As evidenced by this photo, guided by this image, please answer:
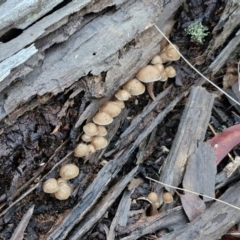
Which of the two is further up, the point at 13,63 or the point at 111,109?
the point at 13,63

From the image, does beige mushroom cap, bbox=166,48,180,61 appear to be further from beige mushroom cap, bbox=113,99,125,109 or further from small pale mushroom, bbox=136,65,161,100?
beige mushroom cap, bbox=113,99,125,109

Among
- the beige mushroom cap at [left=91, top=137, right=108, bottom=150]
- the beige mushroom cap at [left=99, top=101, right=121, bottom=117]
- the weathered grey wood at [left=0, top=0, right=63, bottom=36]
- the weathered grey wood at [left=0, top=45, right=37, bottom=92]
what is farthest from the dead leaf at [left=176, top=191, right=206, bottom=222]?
the weathered grey wood at [left=0, top=0, right=63, bottom=36]

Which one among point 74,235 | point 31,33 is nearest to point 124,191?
point 74,235

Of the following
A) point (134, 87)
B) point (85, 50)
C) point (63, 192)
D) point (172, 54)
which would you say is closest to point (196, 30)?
point (172, 54)

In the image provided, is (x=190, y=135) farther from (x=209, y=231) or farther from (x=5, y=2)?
Result: (x=5, y=2)

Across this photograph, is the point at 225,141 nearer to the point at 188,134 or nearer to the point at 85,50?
the point at 188,134
